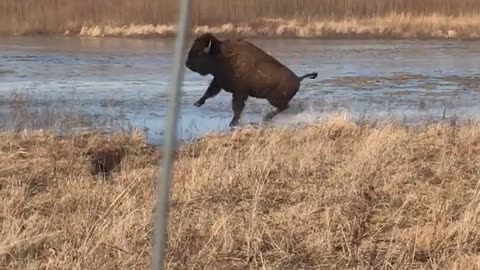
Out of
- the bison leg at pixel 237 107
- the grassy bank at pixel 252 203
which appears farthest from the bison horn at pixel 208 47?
the grassy bank at pixel 252 203

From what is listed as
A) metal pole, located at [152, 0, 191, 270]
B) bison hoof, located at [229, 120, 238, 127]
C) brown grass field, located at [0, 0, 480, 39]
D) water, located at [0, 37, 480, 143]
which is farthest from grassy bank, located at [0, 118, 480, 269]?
brown grass field, located at [0, 0, 480, 39]

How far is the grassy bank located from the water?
2.58 meters

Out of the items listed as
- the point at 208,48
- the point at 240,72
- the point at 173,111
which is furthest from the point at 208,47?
the point at 173,111

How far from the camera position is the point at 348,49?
2761 cm

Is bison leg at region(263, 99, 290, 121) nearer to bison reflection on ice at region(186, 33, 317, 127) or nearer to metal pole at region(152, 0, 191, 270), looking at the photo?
bison reflection on ice at region(186, 33, 317, 127)

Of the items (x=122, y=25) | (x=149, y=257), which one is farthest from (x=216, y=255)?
(x=122, y=25)

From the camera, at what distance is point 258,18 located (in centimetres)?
3800

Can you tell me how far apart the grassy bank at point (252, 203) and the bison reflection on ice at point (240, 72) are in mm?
3154

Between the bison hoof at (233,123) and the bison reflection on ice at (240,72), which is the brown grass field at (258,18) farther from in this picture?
the bison hoof at (233,123)

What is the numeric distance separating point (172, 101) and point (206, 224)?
3.95m

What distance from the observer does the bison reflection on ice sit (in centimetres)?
1304

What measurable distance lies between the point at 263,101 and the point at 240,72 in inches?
94.5

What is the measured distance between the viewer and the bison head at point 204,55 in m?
13.0

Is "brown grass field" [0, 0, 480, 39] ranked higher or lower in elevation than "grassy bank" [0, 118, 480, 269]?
lower
